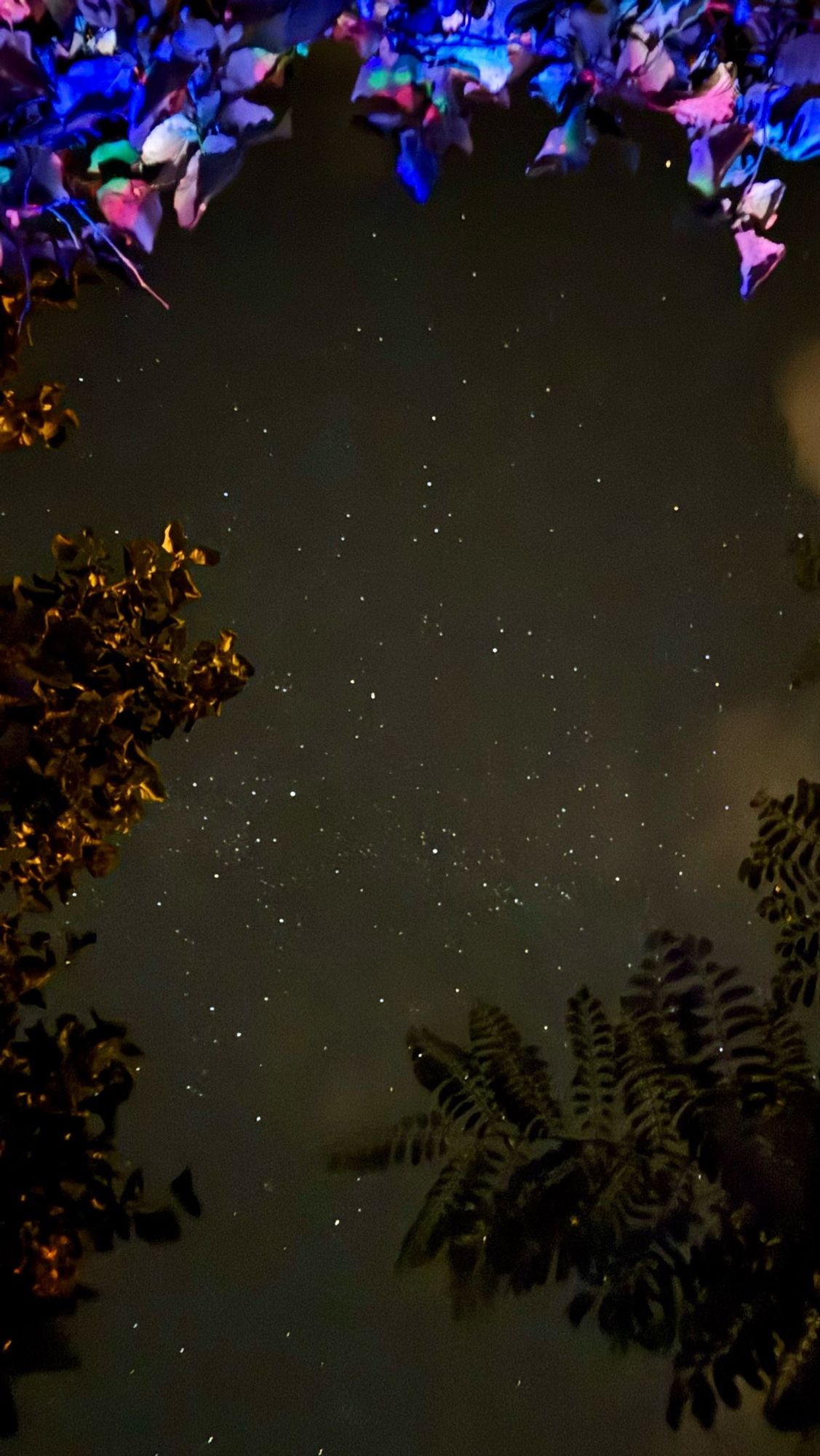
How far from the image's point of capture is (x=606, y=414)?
4.00ft

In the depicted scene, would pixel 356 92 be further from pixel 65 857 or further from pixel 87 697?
pixel 65 857

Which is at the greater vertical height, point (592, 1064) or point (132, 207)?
point (132, 207)

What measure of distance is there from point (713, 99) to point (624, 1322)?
1.22 meters

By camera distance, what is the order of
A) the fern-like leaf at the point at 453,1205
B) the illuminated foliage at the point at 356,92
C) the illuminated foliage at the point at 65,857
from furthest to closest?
the fern-like leaf at the point at 453,1205 → the illuminated foliage at the point at 65,857 → the illuminated foliage at the point at 356,92

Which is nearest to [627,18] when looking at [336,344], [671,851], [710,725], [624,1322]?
[336,344]

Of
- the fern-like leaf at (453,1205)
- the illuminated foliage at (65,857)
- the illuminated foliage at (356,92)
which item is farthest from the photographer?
the fern-like leaf at (453,1205)

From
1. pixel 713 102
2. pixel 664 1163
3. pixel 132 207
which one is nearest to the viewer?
pixel 132 207

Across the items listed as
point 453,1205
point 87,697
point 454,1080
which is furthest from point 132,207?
point 453,1205

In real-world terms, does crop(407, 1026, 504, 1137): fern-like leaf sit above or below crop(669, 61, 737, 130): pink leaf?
below

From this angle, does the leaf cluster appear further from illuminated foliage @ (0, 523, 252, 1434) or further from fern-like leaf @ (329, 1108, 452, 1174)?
illuminated foliage @ (0, 523, 252, 1434)

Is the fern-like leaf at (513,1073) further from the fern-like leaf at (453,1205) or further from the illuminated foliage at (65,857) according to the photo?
the illuminated foliage at (65,857)

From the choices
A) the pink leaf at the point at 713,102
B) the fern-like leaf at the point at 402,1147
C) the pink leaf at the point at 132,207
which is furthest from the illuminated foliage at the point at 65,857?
the pink leaf at the point at 713,102

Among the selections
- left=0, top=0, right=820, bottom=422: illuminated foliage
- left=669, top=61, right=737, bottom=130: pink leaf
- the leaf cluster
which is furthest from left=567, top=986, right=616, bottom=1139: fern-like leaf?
left=669, top=61, right=737, bottom=130: pink leaf

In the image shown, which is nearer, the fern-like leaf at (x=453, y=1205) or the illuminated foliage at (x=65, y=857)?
A: the illuminated foliage at (x=65, y=857)
